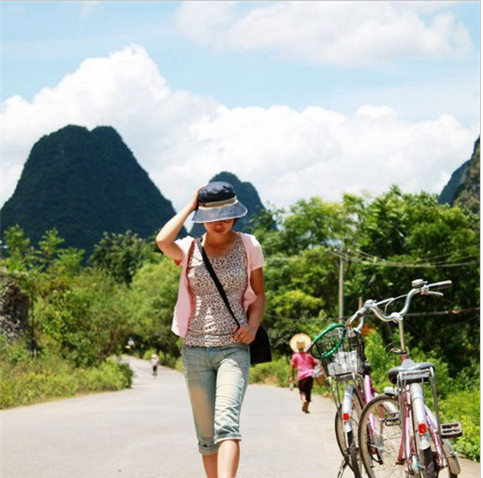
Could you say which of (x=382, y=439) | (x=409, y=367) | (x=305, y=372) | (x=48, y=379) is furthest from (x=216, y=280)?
(x=48, y=379)

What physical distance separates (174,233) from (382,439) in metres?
2.16

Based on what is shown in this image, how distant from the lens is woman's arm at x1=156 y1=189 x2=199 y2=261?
207 inches

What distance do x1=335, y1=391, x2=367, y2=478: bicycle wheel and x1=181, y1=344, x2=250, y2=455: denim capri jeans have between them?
1.76 meters

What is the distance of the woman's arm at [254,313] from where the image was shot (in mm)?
5137

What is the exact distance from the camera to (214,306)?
5.22m

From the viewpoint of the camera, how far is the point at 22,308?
1194 inches

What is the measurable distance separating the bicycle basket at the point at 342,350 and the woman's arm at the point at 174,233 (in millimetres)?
1939

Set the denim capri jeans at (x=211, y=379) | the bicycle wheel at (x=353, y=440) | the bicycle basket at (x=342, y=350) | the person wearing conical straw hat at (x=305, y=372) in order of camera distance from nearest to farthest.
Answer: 1. the denim capri jeans at (x=211, y=379)
2. the bicycle wheel at (x=353, y=440)
3. the bicycle basket at (x=342, y=350)
4. the person wearing conical straw hat at (x=305, y=372)

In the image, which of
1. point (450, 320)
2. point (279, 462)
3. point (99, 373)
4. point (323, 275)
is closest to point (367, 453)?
point (279, 462)

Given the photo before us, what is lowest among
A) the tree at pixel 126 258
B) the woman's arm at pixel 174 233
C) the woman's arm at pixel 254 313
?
the woman's arm at pixel 254 313

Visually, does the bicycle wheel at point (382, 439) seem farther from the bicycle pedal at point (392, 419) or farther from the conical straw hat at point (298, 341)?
the conical straw hat at point (298, 341)

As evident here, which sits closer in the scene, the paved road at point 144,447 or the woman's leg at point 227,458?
the woman's leg at point 227,458

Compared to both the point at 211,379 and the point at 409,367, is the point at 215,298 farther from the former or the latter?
the point at 409,367

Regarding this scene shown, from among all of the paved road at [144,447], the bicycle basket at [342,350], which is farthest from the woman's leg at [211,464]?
the paved road at [144,447]
